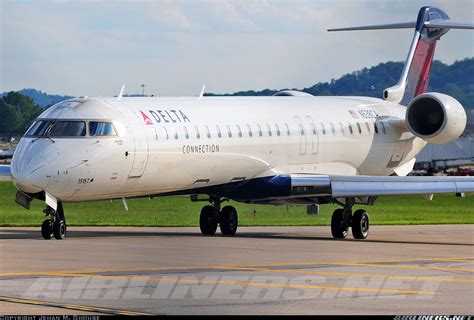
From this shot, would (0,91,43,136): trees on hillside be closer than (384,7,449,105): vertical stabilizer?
No

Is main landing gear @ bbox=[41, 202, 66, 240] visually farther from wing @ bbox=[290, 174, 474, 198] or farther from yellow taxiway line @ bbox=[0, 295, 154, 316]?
yellow taxiway line @ bbox=[0, 295, 154, 316]

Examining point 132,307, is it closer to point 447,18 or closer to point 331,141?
point 331,141

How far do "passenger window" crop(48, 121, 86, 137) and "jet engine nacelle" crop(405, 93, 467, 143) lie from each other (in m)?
11.1

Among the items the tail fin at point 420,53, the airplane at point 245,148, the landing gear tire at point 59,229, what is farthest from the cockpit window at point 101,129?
the tail fin at point 420,53

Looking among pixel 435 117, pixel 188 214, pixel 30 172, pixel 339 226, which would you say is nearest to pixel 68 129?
pixel 30 172

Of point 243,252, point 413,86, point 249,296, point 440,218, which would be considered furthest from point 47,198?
point 440,218

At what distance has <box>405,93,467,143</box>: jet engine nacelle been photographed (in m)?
35.1

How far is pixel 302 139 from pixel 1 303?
1892 centimetres

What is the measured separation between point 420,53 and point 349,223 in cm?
971

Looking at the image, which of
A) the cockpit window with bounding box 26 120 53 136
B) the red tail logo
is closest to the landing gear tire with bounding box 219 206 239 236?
the red tail logo

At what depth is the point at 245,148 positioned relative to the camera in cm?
3262

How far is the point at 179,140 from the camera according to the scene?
30.4 m

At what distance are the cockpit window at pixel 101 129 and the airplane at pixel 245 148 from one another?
1.0 inches

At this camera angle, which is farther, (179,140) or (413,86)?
(413,86)
